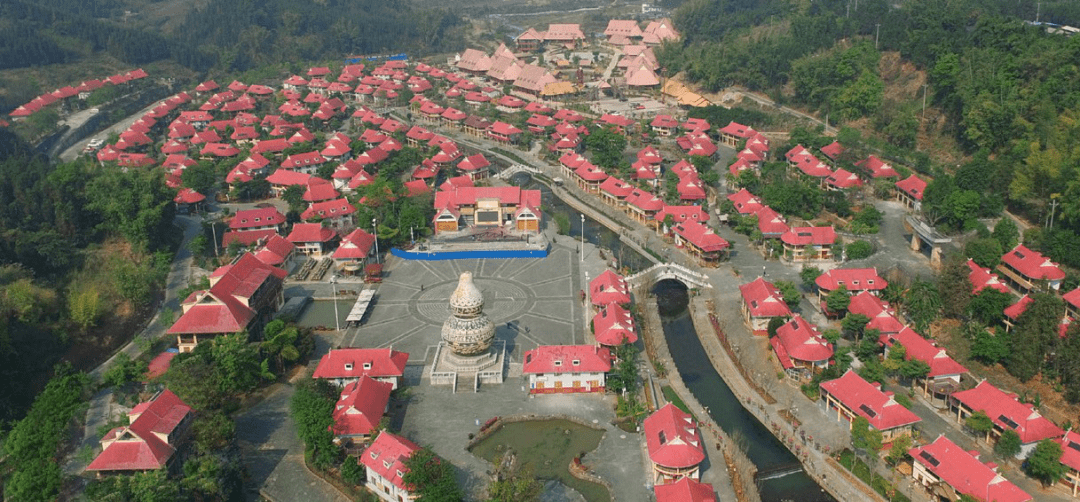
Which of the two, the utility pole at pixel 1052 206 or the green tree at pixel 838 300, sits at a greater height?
the utility pole at pixel 1052 206

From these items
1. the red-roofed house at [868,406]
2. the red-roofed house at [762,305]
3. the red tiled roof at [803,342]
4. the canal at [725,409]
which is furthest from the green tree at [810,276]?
the red-roofed house at [868,406]

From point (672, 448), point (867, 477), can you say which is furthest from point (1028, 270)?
point (672, 448)

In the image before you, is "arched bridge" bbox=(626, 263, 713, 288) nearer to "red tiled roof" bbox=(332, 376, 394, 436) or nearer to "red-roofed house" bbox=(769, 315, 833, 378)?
"red-roofed house" bbox=(769, 315, 833, 378)

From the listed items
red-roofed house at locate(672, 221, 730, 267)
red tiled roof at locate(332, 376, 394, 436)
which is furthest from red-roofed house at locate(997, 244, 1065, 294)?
red tiled roof at locate(332, 376, 394, 436)

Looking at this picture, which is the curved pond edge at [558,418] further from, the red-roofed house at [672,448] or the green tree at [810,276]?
the green tree at [810,276]

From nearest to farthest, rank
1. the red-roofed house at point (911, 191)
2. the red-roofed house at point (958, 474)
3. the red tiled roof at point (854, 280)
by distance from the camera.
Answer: the red-roofed house at point (958, 474)
the red tiled roof at point (854, 280)
the red-roofed house at point (911, 191)

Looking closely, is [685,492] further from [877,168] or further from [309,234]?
[877,168]
